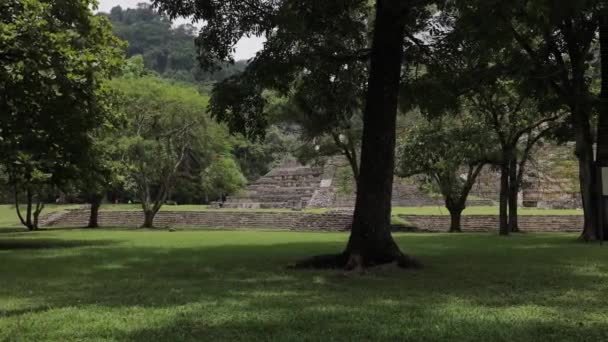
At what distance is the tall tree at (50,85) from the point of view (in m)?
15.8

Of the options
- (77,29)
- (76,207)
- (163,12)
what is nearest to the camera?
(163,12)

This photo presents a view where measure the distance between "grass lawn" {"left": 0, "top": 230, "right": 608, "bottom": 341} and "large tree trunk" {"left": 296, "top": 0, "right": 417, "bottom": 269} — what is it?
660 mm

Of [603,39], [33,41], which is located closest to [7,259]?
[33,41]

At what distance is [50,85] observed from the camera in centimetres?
1617

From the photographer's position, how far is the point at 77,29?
63.9 feet

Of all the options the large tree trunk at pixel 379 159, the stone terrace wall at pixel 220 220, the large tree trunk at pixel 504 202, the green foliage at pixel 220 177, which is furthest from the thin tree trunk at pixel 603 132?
the green foliage at pixel 220 177

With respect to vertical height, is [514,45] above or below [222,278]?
above

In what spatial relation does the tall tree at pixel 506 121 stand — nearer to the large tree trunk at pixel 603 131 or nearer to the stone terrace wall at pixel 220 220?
the large tree trunk at pixel 603 131

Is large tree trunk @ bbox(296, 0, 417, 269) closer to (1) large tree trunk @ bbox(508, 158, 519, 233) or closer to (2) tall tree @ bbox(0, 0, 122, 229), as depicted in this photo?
(2) tall tree @ bbox(0, 0, 122, 229)

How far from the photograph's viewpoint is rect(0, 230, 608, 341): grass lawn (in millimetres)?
6047

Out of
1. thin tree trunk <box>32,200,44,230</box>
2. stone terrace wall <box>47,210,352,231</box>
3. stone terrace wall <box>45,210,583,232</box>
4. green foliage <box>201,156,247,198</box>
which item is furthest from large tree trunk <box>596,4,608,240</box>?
thin tree trunk <box>32,200,44,230</box>

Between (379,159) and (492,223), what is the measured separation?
72.5 ft

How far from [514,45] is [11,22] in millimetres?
14531

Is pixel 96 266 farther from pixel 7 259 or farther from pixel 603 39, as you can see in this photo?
pixel 603 39
